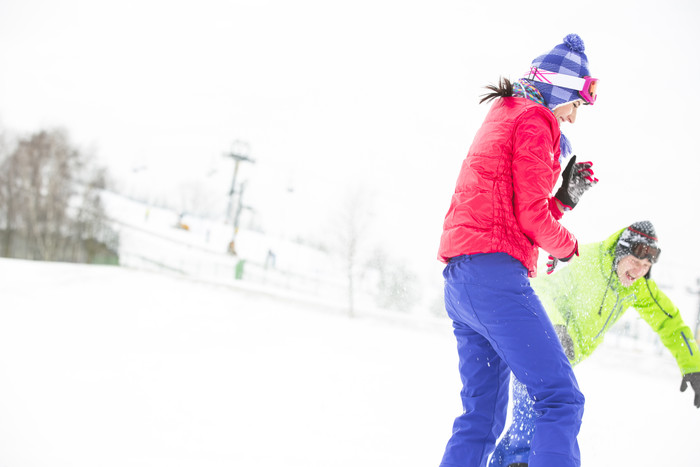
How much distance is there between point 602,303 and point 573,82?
4.80 ft

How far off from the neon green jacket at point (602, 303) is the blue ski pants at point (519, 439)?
27.8 inches

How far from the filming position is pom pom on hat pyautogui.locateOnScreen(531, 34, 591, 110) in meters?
1.84

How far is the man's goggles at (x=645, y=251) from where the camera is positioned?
258 centimetres

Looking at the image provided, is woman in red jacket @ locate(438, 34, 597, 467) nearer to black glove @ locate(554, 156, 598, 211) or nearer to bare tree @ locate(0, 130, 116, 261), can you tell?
black glove @ locate(554, 156, 598, 211)

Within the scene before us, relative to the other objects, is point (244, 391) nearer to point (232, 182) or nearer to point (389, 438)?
point (389, 438)

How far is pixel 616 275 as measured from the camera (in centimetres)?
269

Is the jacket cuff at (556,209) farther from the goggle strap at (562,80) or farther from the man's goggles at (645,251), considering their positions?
the man's goggles at (645,251)

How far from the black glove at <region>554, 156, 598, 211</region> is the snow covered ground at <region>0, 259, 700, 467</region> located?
5.93 feet

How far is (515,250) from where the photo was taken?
1660 millimetres

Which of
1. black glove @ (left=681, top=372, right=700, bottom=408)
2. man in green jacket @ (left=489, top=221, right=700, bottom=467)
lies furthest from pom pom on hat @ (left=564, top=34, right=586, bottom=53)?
black glove @ (left=681, top=372, right=700, bottom=408)

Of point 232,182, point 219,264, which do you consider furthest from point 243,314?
point 232,182

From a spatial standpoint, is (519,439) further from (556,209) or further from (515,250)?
(556,209)

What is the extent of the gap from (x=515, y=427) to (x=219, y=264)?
26000 mm

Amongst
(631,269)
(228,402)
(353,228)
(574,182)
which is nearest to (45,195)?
(353,228)
